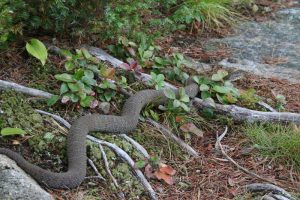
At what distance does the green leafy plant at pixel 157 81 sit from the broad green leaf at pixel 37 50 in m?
1.02

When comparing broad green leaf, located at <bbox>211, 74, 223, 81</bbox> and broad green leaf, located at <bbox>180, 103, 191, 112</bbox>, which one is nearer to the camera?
broad green leaf, located at <bbox>180, 103, 191, 112</bbox>

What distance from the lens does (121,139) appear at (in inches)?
175

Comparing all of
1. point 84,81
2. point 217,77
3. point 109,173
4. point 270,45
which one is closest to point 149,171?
point 109,173

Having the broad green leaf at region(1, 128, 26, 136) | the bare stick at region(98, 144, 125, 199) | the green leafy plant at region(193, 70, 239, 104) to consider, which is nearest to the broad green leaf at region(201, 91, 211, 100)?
the green leafy plant at region(193, 70, 239, 104)

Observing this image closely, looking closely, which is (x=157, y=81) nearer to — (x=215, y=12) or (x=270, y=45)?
(x=270, y=45)

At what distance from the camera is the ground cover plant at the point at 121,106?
409cm

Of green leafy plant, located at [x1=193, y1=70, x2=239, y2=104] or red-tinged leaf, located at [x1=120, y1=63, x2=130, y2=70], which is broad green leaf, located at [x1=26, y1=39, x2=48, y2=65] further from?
green leafy plant, located at [x1=193, y1=70, x2=239, y2=104]

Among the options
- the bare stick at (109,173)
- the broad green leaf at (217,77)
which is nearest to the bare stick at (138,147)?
the bare stick at (109,173)

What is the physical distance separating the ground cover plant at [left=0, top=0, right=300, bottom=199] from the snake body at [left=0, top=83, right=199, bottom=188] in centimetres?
7

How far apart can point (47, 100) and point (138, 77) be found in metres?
1.03

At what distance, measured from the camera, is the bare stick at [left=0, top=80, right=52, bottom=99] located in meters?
4.44

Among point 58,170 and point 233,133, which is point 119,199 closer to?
point 58,170

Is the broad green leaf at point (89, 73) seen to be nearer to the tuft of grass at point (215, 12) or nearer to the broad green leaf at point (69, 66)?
the broad green leaf at point (69, 66)

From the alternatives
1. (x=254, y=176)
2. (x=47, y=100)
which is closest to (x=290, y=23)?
(x=254, y=176)
